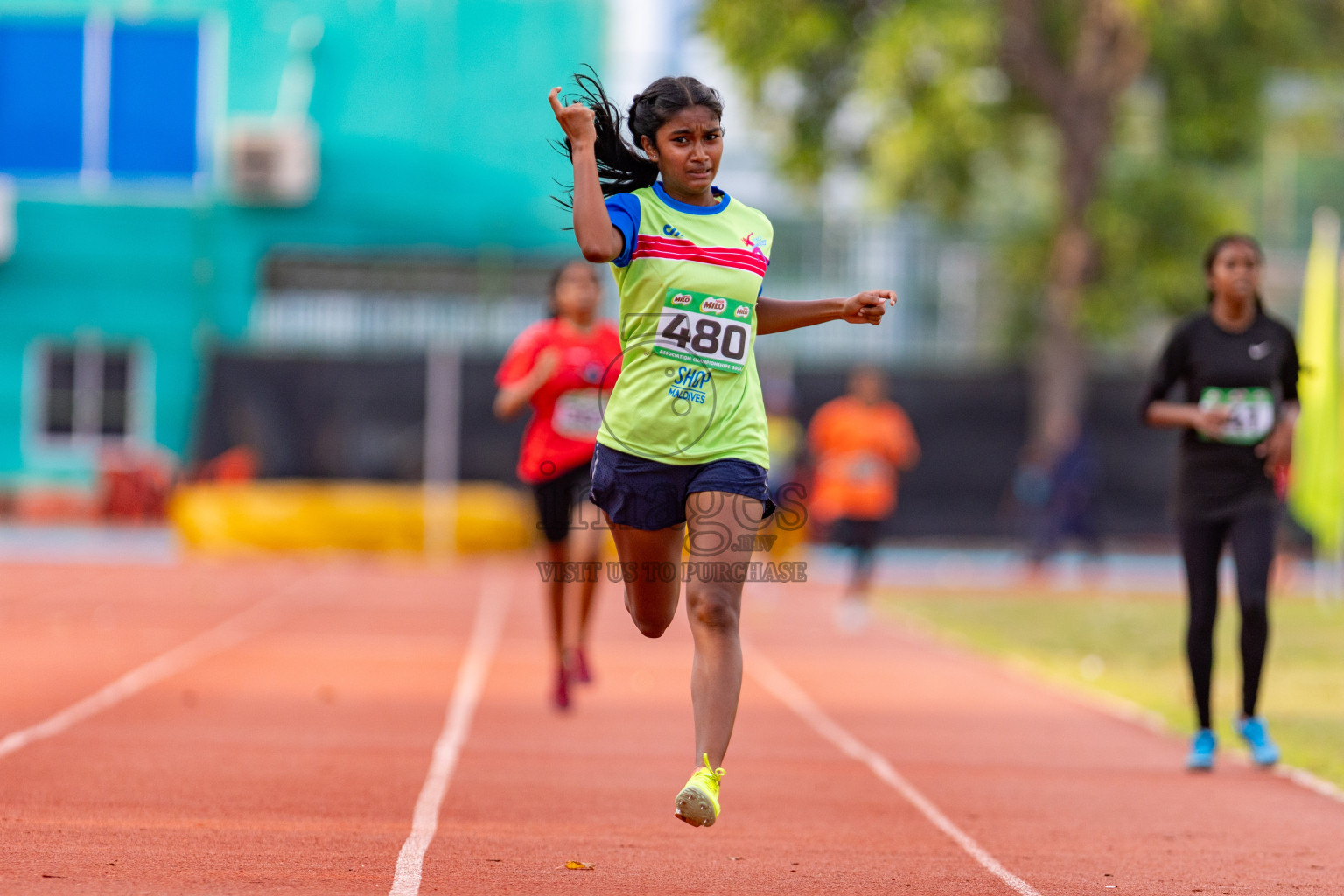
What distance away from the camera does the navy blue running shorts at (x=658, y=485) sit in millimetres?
5078

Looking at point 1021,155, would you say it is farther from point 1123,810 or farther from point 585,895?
point 585,895

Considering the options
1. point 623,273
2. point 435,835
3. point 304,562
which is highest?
point 623,273

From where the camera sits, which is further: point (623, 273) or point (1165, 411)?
point (1165, 411)

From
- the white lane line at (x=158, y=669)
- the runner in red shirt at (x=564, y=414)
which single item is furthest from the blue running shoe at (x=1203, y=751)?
the white lane line at (x=158, y=669)

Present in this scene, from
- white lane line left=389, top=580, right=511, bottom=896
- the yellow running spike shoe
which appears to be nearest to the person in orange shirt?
white lane line left=389, top=580, right=511, bottom=896

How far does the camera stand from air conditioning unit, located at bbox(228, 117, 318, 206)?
3031 cm

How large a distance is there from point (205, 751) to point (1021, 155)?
21879mm

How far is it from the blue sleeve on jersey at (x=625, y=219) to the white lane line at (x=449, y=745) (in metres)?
1.71

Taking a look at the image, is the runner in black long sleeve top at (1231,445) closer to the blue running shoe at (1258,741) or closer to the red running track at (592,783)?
the blue running shoe at (1258,741)

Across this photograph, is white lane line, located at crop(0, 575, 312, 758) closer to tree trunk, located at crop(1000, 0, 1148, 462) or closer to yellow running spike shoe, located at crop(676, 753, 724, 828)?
yellow running spike shoe, located at crop(676, 753, 724, 828)

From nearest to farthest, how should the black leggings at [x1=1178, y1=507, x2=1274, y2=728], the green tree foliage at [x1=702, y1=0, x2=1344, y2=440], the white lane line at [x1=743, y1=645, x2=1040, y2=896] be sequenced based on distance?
1. the white lane line at [x1=743, y1=645, x2=1040, y2=896]
2. the black leggings at [x1=1178, y1=507, x2=1274, y2=728]
3. the green tree foliage at [x1=702, y1=0, x2=1344, y2=440]

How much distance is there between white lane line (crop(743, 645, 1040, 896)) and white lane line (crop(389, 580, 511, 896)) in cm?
159

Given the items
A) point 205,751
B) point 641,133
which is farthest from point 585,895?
point 205,751

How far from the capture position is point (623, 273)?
5.12m
